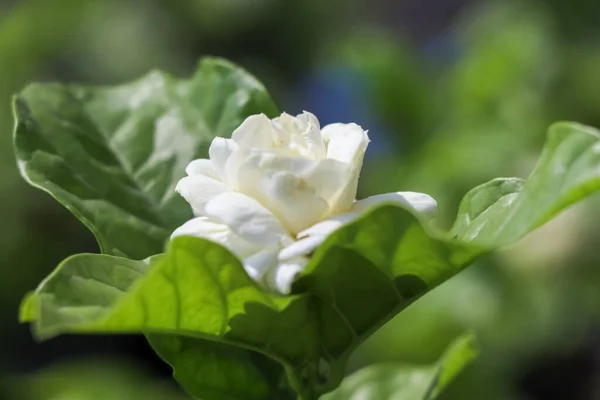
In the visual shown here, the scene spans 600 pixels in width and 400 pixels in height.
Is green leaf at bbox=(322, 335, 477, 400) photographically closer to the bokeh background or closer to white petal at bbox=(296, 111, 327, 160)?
white petal at bbox=(296, 111, 327, 160)

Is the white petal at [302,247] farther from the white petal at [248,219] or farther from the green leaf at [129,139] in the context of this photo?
the green leaf at [129,139]

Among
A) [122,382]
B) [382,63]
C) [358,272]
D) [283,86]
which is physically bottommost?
[122,382]

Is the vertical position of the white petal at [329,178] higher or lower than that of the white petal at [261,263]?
higher

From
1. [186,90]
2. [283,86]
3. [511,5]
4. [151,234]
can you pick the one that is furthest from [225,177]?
[283,86]

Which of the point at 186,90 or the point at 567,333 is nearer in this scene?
the point at 186,90

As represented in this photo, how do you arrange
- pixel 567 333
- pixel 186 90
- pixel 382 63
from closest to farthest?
pixel 186 90, pixel 567 333, pixel 382 63

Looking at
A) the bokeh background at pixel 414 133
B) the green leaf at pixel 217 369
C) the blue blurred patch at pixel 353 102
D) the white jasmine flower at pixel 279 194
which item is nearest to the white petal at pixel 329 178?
the white jasmine flower at pixel 279 194

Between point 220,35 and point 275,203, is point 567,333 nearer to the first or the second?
point 275,203

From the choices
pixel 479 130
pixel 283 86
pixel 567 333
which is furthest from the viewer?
pixel 283 86
